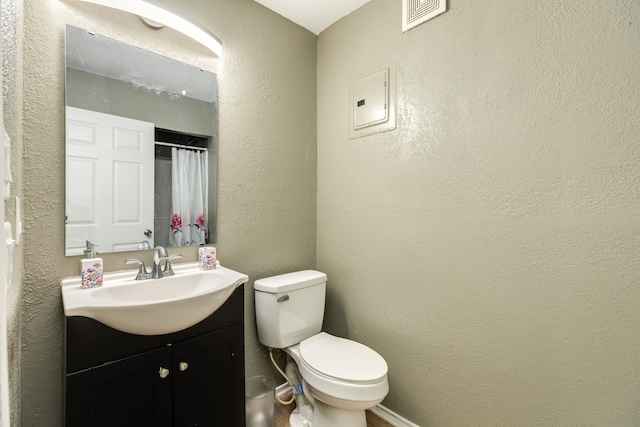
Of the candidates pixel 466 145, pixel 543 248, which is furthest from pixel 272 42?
pixel 543 248

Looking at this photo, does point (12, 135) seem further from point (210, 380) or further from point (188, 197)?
point (210, 380)

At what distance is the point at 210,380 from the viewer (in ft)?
4.02

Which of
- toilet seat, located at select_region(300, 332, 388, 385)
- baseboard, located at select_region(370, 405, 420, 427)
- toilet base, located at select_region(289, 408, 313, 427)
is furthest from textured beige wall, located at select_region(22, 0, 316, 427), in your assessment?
baseboard, located at select_region(370, 405, 420, 427)

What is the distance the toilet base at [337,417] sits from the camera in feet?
4.59

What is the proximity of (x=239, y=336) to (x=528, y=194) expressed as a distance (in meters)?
1.34

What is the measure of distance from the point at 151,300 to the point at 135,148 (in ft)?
2.30

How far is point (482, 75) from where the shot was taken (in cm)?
133

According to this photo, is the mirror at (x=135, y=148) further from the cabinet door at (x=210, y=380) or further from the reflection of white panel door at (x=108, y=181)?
the cabinet door at (x=210, y=380)

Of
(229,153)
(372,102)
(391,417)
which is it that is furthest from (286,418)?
(372,102)

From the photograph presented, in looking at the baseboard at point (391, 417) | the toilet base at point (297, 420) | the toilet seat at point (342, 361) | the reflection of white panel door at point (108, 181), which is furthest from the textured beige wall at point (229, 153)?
the baseboard at point (391, 417)

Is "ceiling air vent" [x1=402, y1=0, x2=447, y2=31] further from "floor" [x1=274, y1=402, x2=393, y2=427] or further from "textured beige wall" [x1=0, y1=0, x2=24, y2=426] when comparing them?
"floor" [x1=274, y1=402, x2=393, y2=427]

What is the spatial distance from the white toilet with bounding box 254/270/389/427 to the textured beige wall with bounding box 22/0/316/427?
19 cm

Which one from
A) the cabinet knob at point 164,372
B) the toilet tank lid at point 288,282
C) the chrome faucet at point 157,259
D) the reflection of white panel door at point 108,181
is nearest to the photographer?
the cabinet knob at point 164,372

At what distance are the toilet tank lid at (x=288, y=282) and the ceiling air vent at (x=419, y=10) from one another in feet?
4.75
